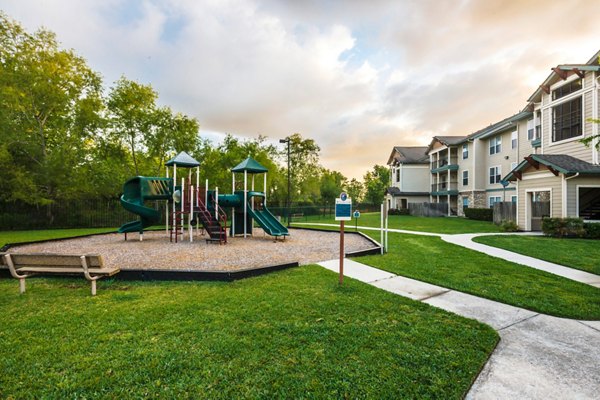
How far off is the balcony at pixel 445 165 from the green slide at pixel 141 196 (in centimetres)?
3106

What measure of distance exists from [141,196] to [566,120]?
80.3 feet

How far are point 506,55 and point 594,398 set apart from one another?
17758 millimetres

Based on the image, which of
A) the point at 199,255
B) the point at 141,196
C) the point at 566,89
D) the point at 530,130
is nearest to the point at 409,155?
the point at 530,130

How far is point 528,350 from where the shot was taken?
3174mm

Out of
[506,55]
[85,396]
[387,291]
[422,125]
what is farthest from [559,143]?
[85,396]

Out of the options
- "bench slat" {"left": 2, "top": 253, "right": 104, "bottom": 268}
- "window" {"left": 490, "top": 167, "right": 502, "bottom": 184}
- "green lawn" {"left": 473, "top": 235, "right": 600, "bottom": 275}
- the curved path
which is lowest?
"green lawn" {"left": 473, "top": 235, "right": 600, "bottom": 275}

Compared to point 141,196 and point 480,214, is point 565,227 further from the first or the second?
point 141,196

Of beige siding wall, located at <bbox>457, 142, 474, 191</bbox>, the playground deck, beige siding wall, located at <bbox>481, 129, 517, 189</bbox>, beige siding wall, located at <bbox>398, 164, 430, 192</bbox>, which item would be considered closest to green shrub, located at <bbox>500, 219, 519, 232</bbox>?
the playground deck

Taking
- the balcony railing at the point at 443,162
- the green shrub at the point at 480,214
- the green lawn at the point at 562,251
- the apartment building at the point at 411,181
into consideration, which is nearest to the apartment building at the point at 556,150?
the green shrub at the point at 480,214

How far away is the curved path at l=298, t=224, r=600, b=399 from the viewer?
2490 mm

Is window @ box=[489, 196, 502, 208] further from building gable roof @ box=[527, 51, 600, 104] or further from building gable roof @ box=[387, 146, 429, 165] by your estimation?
building gable roof @ box=[387, 146, 429, 165]

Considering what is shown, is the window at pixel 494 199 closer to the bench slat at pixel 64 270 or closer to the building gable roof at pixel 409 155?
the building gable roof at pixel 409 155

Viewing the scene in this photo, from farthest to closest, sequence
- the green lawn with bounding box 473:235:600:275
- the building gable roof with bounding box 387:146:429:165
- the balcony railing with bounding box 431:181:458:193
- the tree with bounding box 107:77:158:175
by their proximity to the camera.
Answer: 1. the building gable roof with bounding box 387:146:429:165
2. the balcony railing with bounding box 431:181:458:193
3. the tree with bounding box 107:77:158:175
4. the green lawn with bounding box 473:235:600:275

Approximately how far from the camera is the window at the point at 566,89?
16172 mm
